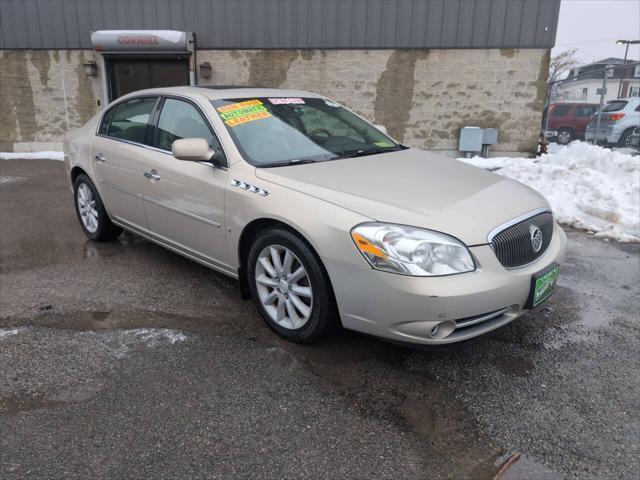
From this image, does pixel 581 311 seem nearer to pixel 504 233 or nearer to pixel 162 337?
pixel 504 233

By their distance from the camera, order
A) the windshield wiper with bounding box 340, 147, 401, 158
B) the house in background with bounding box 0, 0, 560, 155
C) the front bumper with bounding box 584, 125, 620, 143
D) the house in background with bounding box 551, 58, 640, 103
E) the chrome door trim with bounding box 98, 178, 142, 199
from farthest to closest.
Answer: the house in background with bounding box 551, 58, 640, 103
the front bumper with bounding box 584, 125, 620, 143
the house in background with bounding box 0, 0, 560, 155
the chrome door trim with bounding box 98, 178, 142, 199
the windshield wiper with bounding box 340, 147, 401, 158

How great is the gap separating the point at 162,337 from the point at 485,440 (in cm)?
202

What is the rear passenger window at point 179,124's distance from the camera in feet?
12.3

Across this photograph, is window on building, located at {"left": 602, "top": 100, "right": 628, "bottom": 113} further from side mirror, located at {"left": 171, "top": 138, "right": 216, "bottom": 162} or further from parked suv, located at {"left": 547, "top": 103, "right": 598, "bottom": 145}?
side mirror, located at {"left": 171, "top": 138, "right": 216, "bottom": 162}

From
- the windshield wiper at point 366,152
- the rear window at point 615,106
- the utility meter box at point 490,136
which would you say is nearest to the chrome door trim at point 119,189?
the windshield wiper at point 366,152

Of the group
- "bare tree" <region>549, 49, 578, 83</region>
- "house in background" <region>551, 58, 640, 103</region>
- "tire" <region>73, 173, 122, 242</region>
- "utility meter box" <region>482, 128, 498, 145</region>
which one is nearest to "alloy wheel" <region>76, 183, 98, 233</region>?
"tire" <region>73, 173, 122, 242</region>

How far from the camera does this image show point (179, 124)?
395 cm

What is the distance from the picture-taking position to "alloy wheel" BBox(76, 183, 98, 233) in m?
5.08

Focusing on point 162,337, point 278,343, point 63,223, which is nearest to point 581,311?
point 278,343

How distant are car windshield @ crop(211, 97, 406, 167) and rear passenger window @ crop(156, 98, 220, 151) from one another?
0.17 m

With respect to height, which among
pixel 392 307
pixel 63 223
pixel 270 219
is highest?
pixel 270 219

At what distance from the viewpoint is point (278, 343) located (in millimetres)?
3197

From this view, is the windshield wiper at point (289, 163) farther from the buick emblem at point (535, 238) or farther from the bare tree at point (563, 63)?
the bare tree at point (563, 63)

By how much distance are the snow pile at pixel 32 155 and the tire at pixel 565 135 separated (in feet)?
53.8
